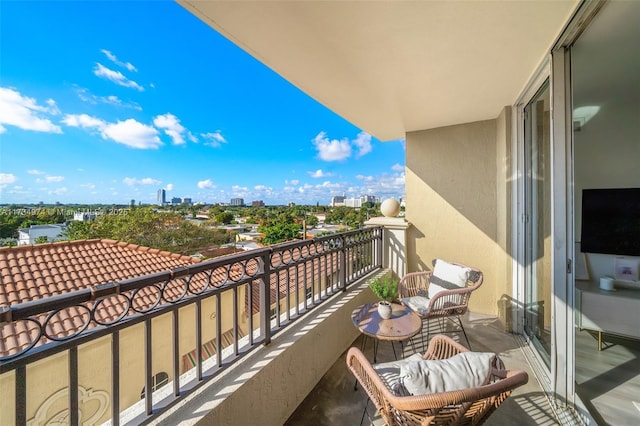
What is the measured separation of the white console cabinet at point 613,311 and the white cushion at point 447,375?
6.04 ft

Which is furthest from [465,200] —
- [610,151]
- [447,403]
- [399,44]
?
[447,403]

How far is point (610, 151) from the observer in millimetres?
2180

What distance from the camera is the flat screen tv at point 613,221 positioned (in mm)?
2184

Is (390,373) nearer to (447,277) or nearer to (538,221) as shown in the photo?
(447,277)

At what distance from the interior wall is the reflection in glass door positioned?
25 cm

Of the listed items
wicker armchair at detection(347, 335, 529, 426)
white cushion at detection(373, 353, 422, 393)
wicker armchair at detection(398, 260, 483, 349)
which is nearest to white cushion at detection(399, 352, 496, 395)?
wicker armchair at detection(347, 335, 529, 426)

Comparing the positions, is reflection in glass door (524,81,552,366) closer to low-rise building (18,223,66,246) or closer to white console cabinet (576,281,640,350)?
white console cabinet (576,281,640,350)

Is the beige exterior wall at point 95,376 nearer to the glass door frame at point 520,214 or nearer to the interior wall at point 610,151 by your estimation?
the glass door frame at point 520,214

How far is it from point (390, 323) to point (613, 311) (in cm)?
209

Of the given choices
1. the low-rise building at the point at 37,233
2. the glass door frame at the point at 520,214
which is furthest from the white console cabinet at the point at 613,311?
the low-rise building at the point at 37,233

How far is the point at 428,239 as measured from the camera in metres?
3.79

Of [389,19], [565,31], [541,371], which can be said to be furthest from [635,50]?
[541,371]

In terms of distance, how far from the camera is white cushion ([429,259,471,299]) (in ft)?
8.80

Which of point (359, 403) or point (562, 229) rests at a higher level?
point (562, 229)
